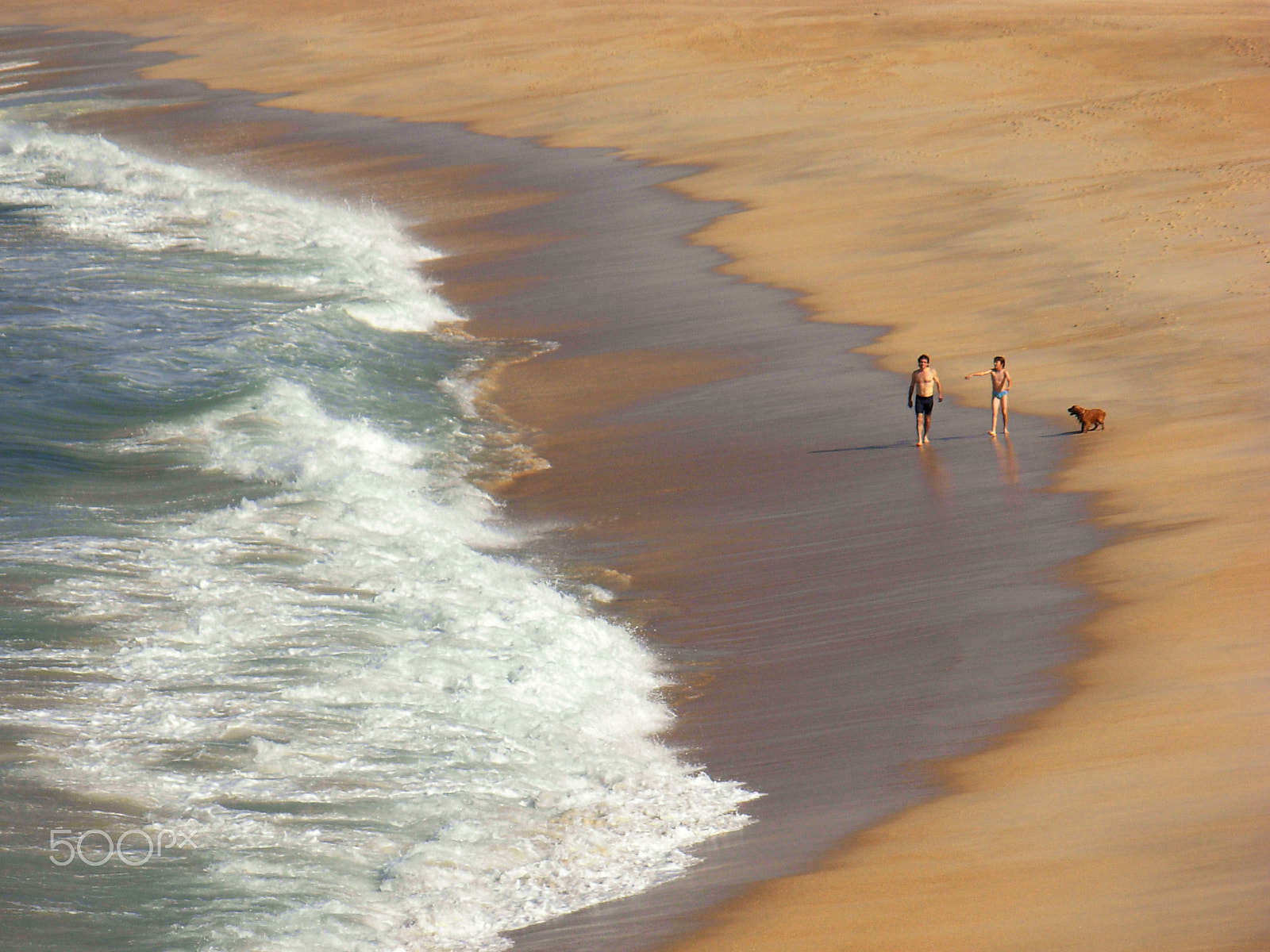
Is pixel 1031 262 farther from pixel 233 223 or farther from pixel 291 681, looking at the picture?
pixel 233 223

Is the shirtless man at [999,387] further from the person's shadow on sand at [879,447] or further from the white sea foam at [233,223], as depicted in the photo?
the white sea foam at [233,223]

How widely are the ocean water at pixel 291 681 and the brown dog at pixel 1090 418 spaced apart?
6.05 metres

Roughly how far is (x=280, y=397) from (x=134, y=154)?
862 inches

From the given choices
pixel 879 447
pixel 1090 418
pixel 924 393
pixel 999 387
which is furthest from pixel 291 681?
pixel 1090 418

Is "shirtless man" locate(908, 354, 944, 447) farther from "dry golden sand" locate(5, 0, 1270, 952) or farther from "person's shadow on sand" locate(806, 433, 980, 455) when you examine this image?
"dry golden sand" locate(5, 0, 1270, 952)

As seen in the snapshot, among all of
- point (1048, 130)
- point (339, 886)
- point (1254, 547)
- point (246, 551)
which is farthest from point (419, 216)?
point (339, 886)

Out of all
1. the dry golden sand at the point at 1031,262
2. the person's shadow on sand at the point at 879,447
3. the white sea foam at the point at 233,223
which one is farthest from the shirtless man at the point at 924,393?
the white sea foam at the point at 233,223

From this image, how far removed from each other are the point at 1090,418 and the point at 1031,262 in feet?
24.2

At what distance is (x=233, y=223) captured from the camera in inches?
1137

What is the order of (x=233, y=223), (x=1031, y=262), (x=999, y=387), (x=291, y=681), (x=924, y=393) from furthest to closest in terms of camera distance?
(x=233, y=223), (x=1031, y=262), (x=999, y=387), (x=924, y=393), (x=291, y=681)

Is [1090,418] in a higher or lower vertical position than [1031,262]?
lower

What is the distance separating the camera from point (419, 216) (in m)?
30.3

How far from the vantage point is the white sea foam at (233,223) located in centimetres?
2412

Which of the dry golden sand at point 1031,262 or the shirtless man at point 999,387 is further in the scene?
the shirtless man at point 999,387
